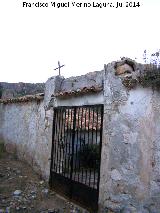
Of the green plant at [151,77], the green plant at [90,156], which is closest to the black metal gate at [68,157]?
the green plant at [90,156]

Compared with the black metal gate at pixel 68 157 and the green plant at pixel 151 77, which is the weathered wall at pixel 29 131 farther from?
the green plant at pixel 151 77

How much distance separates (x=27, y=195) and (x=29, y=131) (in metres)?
3.00

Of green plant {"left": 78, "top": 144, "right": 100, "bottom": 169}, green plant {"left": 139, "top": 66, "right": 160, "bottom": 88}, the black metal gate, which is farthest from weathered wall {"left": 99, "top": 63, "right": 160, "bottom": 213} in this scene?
green plant {"left": 78, "top": 144, "right": 100, "bottom": 169}

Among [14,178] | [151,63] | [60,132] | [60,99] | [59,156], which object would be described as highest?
[151,63]

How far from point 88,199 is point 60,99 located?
2.68 m

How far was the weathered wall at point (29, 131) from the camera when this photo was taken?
8413 millimetres

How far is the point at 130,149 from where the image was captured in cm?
520

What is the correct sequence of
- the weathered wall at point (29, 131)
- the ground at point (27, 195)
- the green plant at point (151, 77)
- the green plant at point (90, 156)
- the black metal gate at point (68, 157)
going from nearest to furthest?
the green plant at point (151, 77)
the ground at point (27, 195)
the black metal gate at point (68, 157)
the weathered wall at point (29, 131)
the green plant at point (90, 156)

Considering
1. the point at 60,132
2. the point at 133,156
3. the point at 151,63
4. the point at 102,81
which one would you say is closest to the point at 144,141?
the point at 133,156

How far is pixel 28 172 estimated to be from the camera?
9.12 m

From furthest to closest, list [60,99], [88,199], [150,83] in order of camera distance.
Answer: [60,99], [88,199], [150,83]

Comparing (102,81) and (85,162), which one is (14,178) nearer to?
(85,162)

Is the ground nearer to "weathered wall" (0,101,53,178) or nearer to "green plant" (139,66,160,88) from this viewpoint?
"weathered wall" (0,101,53,178)

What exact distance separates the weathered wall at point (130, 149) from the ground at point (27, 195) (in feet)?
3.81
